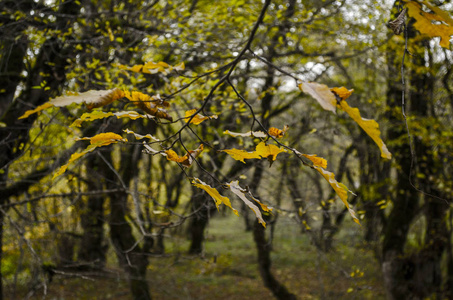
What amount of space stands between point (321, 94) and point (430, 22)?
0.81 ft

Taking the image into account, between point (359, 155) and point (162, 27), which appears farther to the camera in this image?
point (359, 155)

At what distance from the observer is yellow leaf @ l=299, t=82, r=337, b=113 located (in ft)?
2.32

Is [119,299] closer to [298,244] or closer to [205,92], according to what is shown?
[205,92]

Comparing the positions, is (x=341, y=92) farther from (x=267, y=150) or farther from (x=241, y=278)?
(x=241, y=278)

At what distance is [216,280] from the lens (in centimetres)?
938

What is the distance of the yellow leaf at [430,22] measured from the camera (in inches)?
26.0

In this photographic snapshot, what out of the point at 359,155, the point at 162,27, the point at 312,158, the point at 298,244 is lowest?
the point at 298,244

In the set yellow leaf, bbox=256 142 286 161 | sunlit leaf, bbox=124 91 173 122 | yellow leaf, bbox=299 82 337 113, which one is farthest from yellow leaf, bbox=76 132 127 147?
yellow leaf, bbox=299 82 337 113

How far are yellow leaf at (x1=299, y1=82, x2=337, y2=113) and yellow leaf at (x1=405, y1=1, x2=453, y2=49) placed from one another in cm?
21

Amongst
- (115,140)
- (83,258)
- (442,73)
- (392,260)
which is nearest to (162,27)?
(115,140)

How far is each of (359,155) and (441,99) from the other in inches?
114

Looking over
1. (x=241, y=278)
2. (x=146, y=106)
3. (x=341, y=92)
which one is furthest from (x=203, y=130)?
(x=241, y=278)

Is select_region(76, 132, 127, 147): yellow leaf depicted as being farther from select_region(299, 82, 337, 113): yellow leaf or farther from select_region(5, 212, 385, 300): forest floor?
select_region(5, 212, 385, 300): forest floor

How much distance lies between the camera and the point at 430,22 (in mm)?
704
